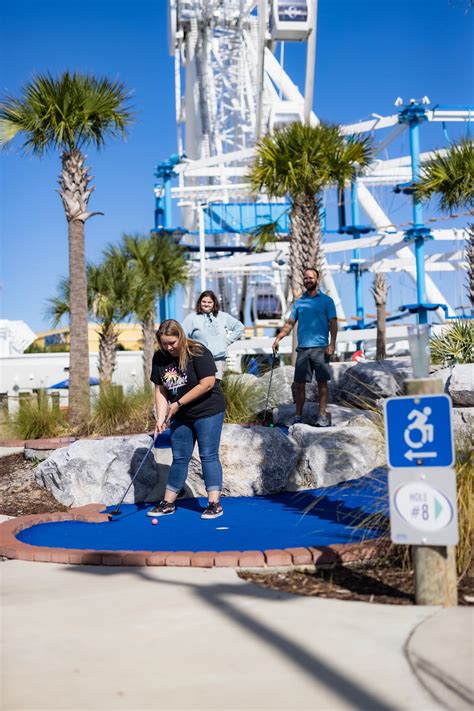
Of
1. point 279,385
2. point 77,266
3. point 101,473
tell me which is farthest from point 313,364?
point 77,266

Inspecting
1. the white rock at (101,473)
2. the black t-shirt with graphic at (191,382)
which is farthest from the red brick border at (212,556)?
the white rock at (101,473)

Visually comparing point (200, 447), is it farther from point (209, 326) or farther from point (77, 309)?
point (77, 309)

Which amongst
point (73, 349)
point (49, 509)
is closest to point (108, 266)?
point (73, 349)

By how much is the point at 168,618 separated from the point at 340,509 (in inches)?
110

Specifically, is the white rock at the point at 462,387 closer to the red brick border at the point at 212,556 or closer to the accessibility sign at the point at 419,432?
the red brick border at the point at 212,556

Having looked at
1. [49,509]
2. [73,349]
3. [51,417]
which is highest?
[73,349]

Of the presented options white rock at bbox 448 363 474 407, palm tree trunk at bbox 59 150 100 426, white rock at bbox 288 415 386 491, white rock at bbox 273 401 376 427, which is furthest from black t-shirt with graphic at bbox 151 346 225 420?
palm tree trunk at bbox 59 150 100 426

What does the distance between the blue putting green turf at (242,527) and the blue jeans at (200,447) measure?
308 millimetres

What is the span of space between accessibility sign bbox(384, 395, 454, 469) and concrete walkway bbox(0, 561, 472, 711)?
664 millimetres

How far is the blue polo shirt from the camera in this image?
8.38 metres

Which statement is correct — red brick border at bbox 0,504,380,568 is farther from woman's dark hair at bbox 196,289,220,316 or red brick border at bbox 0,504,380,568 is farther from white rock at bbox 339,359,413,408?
white rock at bbox 339,359,413,408

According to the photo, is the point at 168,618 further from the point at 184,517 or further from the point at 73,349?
the point at 73,349

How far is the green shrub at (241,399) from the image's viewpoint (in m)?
9.65

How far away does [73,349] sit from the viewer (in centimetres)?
1161
